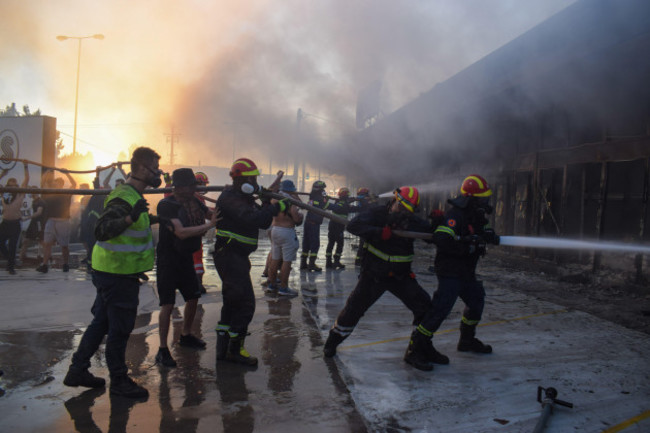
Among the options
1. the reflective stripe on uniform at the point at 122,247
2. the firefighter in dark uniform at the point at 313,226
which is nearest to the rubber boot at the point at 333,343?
the reflective stripe on uniform at the point at 122,247

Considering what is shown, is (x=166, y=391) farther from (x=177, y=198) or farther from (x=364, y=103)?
(x=364, y=103)

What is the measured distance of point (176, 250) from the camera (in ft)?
12.7

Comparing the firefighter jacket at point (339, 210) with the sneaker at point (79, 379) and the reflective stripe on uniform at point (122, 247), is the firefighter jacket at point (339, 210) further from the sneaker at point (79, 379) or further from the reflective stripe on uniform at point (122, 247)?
the sneaker at point (79, 379)

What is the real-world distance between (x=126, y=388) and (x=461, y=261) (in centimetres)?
267

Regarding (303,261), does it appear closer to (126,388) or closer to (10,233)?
(10,233)

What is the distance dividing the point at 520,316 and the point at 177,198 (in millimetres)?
3900

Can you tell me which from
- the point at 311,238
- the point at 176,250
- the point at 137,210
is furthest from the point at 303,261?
the point at 137,210

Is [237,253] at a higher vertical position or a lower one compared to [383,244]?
lower

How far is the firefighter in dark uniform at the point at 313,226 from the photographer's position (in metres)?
8.46

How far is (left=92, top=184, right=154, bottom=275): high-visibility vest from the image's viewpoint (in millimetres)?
3189

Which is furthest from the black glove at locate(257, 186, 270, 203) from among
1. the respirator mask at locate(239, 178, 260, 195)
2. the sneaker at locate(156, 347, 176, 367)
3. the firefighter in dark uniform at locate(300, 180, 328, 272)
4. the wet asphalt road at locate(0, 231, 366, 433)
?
the firefighter in dark uniform at locate(300, 180, 328, 272)

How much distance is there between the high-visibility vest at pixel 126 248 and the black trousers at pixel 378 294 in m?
1.63

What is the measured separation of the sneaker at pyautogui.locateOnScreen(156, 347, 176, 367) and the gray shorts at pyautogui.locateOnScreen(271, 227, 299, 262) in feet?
9.46

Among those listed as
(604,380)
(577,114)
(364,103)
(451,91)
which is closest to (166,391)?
(604,380)
